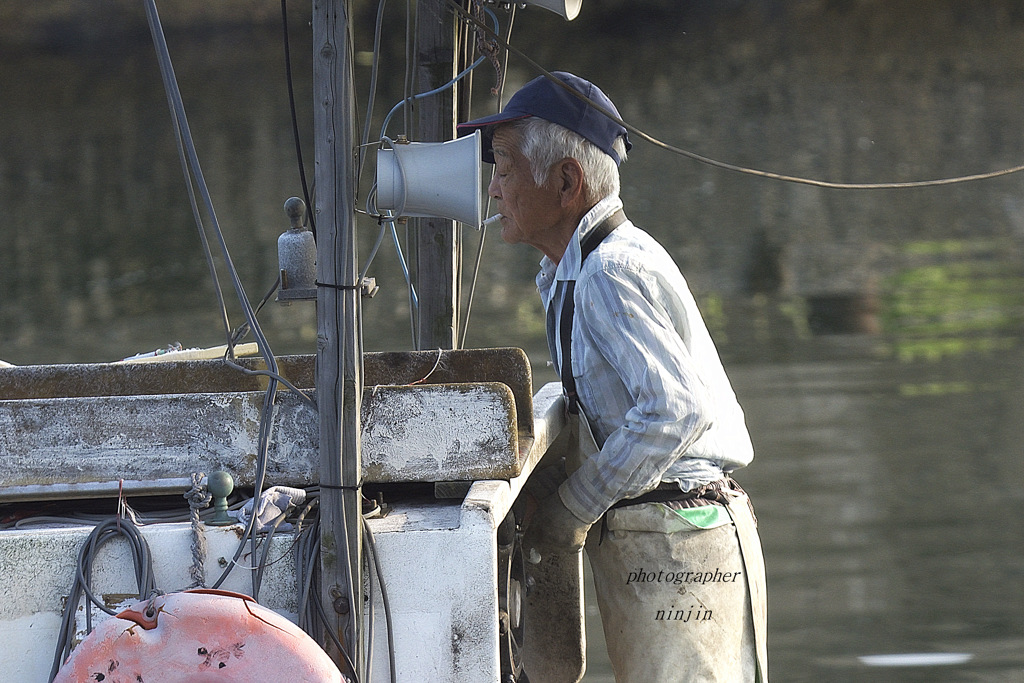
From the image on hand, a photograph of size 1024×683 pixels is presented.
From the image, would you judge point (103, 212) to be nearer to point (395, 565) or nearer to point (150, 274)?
point (150, 274)

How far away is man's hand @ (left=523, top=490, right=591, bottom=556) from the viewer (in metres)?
1.95

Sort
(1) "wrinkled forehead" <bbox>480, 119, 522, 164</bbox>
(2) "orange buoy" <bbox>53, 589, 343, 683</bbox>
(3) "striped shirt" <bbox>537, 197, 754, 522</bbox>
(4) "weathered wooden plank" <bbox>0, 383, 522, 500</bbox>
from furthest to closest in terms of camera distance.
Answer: (1) "wrinkled forehead" <bbox>480, 119, 522, 164</bbox> < (3) "striped shirt" <bbox>537, 197, 754, 522</bbox> < (4) "weathered wooden plank" <bbox>0, 383, 522, 500</bbox> < (2) "orange buoy" <bbox>53, 589, 343, 683</bbox>

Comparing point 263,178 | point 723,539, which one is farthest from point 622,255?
point 263,178

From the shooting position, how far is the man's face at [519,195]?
206 cm

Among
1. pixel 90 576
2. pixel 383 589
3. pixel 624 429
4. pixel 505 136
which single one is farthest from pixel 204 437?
pixel 505 136

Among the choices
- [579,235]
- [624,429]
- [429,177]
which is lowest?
[624,429]

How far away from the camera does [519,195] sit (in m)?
2.08

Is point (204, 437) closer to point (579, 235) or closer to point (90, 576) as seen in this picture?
point (90, 576)

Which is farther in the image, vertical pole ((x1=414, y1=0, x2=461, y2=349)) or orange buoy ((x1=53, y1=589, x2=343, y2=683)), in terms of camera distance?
vertical pole ((x1=414, y1=0, x2=461, y2=349))

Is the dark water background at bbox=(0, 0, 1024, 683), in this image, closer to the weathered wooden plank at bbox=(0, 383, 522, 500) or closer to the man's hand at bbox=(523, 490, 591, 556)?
the man's hand at bbox=(523, 490, 591, 556)

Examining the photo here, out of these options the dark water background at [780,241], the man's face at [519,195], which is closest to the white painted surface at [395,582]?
the man's face at [519,195]

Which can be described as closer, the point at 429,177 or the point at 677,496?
the point at 429,177

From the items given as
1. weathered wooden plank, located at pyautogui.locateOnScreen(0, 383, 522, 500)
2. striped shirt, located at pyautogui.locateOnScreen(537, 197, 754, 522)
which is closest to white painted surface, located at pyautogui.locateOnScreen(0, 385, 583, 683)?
weathered wooden plank, located at pyautogui.locateOnScreen(0, 383, 522, 500)

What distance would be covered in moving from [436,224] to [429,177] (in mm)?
918
